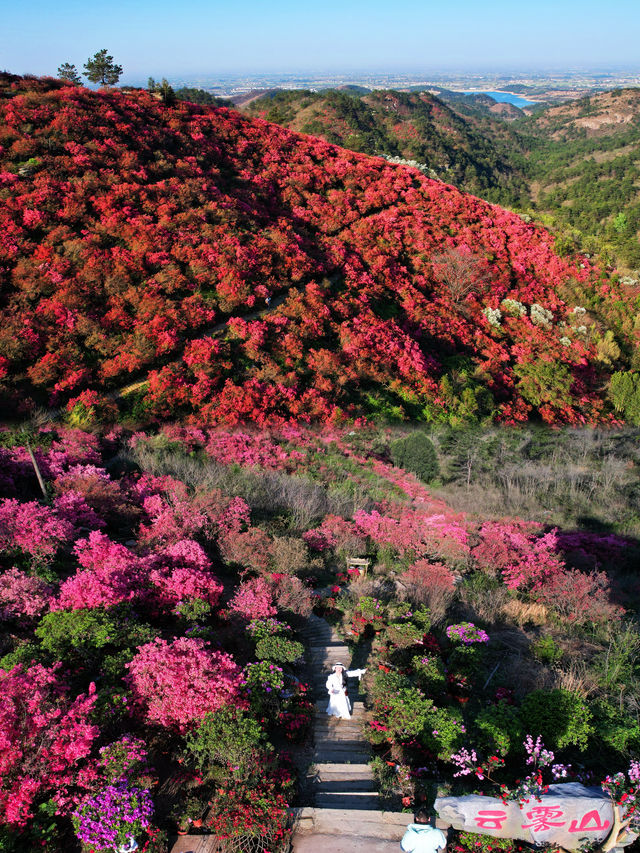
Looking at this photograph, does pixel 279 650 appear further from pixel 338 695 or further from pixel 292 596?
pixel 292 596

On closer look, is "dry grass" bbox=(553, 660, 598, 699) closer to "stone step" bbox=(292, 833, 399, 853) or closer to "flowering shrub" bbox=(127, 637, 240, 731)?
"stone step" bbox=(292, 833, 399, 853)

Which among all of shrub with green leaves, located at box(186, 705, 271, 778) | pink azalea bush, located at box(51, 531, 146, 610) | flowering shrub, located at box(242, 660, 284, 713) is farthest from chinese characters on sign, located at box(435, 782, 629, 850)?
pink azalea bush, located at box(51, 531, 146, 610)

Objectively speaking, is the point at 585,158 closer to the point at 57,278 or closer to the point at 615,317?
the point at 615,317

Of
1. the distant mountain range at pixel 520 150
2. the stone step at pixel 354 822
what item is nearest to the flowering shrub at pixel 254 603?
the stone step at pixel 354 822

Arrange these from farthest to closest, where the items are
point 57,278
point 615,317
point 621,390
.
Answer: point 615,317, point 621,390, point 57,278

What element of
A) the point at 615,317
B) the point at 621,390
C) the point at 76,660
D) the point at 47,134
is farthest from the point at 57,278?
the point at 615,317
